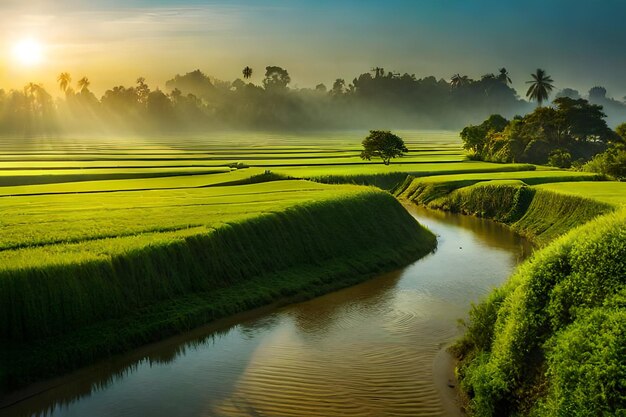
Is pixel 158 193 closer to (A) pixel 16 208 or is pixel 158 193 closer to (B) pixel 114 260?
(A) pixel 16 208

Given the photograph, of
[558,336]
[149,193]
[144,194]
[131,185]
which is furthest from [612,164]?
[558,336]

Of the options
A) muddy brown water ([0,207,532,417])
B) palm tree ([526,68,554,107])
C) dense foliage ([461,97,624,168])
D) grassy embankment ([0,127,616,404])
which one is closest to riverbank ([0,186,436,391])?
grassy embankment ([0,127,616,404])

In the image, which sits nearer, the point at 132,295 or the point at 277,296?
the point at 132,295

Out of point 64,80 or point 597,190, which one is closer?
point 597,190

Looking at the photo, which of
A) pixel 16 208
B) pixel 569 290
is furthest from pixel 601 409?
pixel 16 208

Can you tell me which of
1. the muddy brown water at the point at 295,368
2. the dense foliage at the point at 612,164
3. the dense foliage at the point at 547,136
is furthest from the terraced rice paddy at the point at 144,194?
the dense foliage at the point at 547,136

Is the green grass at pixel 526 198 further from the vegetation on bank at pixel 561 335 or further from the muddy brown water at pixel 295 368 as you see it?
the vegetation on bank at pixel 561 335

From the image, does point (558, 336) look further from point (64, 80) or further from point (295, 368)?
point (64, 80)
